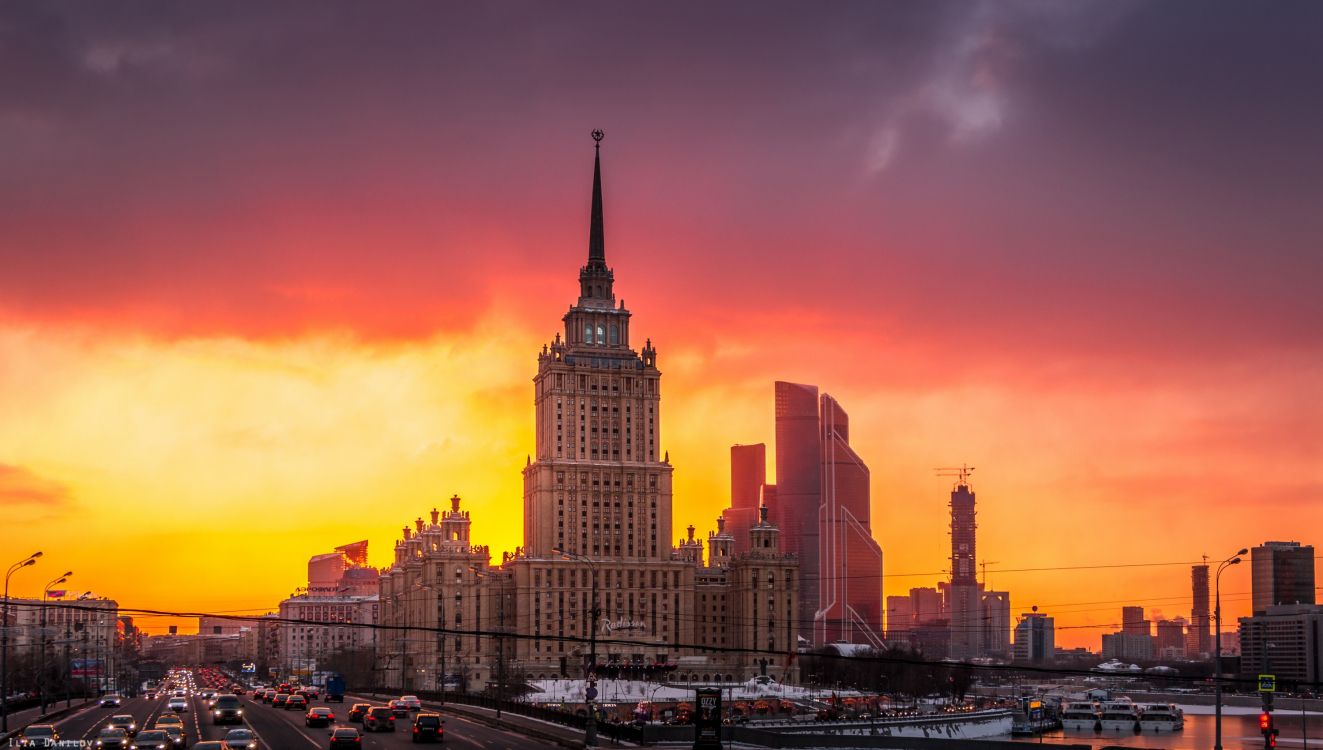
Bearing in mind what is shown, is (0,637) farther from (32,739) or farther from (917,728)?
(917,728)

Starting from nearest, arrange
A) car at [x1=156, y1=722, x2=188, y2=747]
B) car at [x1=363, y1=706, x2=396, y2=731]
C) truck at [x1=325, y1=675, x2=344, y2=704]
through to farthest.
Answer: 1. car at [x1=156, y1=722, x2=188, y2=747]
2. car at [x1=363, y1=706, x2=396, y2=731]
3. truck at [x1=325, y1=675, x2=344, y2=704]

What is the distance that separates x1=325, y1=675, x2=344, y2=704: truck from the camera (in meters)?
172

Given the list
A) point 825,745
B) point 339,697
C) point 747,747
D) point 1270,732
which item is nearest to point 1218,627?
point 1270,732

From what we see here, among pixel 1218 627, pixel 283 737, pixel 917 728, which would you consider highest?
pixel 1218 627

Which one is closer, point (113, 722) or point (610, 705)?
point (113, 722)

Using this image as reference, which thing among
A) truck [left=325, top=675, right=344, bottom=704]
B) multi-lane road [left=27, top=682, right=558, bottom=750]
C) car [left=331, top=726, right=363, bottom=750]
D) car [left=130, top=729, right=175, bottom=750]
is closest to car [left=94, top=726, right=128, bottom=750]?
car [left=130, top=729, right=175, bottom=750]

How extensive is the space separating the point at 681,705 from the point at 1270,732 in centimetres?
10280

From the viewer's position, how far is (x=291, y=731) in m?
106

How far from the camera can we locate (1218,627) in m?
87.5

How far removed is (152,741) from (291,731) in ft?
91.0

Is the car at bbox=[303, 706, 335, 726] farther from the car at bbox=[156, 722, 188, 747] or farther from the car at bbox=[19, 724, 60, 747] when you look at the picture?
the car at bbox=[19, 724, 60, 747]

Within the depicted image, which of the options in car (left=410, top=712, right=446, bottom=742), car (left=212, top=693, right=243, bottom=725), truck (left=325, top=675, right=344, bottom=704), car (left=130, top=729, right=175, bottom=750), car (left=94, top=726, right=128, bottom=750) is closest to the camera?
car (left=130, top=729, right=175, bottom=750)

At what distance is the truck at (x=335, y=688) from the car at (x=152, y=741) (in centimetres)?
9240

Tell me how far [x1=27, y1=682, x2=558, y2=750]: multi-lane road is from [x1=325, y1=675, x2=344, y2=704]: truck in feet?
92.6
